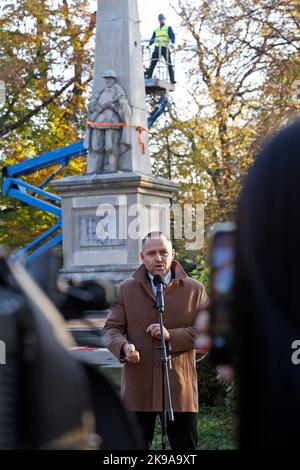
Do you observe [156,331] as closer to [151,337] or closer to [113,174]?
[151,337]

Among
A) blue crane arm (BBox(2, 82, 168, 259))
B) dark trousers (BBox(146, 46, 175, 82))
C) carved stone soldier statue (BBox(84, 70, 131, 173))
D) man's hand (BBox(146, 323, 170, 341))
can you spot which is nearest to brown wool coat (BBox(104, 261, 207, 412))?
man's hand (BBox(146, 323, 170, 341))

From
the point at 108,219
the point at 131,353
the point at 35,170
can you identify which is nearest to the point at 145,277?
the point at 131,353

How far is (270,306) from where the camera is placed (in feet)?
4.53

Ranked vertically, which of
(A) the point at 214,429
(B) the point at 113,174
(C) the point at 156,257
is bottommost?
(A) the point at 214,429

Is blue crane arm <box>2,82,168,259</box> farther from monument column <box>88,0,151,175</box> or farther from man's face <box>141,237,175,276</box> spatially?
man's face <box>141,237,175,276</box>

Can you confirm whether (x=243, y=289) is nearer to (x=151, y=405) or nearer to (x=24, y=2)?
(x=151, y=405)

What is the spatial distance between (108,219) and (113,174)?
2.15 feet

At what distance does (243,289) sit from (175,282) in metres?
4.34

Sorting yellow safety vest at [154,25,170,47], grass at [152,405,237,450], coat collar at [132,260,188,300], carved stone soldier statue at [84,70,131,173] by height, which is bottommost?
grass at [152,405,237,450]

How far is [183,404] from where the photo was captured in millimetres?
5613

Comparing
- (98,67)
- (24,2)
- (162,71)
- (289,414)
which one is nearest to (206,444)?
(289,414)

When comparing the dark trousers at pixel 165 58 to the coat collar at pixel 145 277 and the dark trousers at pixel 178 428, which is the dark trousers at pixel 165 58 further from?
the dark trousers at pixel 178 428

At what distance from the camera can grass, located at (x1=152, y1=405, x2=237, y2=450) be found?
7.66 meters

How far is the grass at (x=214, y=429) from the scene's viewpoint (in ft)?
25.1
